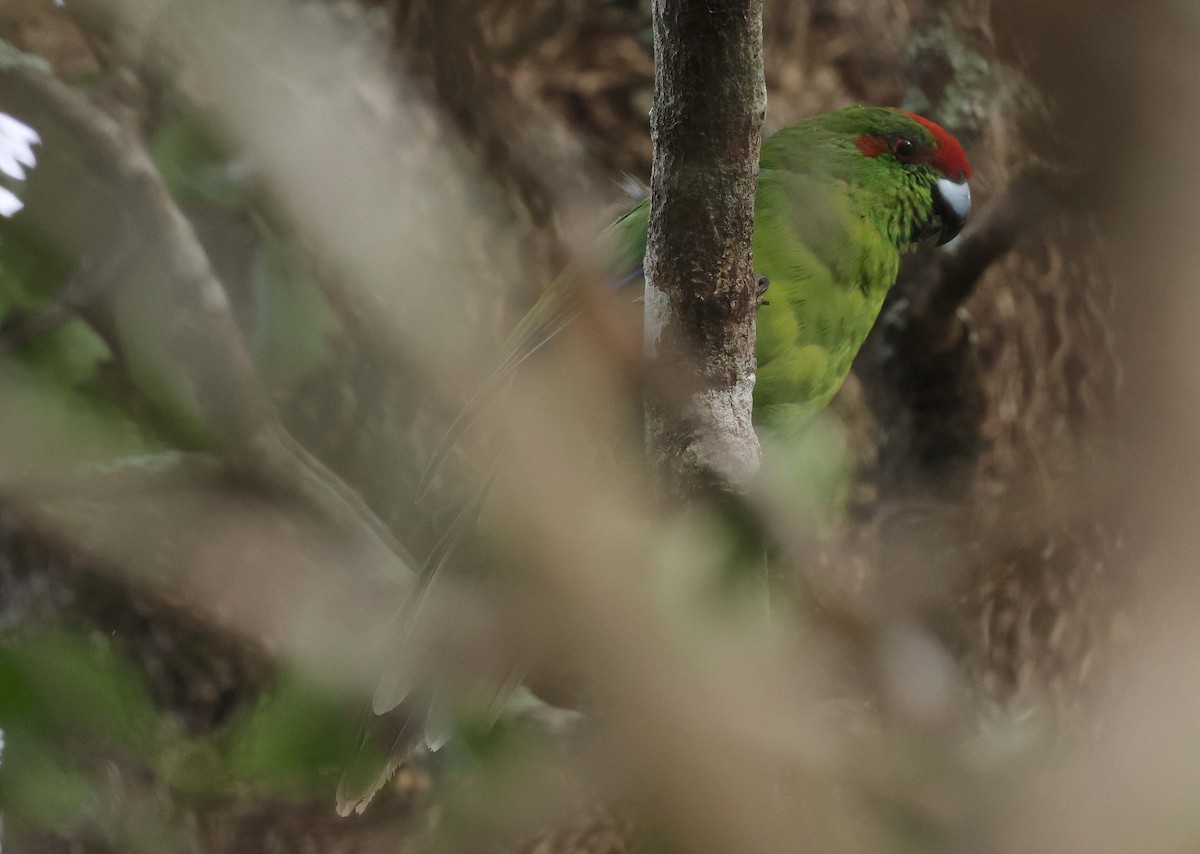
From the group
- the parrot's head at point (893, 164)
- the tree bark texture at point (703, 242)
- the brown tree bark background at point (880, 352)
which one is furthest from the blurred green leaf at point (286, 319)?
the parrot's head at point (893, 164)

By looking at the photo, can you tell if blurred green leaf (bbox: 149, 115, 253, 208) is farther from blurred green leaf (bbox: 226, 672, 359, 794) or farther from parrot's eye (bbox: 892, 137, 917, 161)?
parrot's eye (bbox: 892, 137, 917, 161)

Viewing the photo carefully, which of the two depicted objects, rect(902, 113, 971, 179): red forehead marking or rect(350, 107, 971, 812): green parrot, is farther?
rect(902, 113, 971, 179): red forehead marking

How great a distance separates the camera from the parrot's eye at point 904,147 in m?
1.99

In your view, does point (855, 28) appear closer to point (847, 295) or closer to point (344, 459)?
point (847, 295)

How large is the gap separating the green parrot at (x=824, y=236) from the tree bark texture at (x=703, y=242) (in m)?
0.41

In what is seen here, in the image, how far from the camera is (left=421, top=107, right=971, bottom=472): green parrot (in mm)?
1735

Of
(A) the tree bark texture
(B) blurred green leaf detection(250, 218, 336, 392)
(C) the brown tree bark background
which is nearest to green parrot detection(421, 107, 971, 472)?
(C) the brown tree bark background

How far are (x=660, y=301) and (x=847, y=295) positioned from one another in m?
0.80

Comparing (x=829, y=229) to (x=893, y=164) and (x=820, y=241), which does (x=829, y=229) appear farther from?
(x=893, y=164)

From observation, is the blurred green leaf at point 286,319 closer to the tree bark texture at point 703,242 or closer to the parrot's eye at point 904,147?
the tree bark texture at point 703,242

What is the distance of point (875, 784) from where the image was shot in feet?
2.19

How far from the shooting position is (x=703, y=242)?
42.6 inches

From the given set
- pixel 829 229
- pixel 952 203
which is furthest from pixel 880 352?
pixel 829 229

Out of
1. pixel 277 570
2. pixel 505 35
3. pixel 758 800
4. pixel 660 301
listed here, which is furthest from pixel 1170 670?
pixel 505 35
